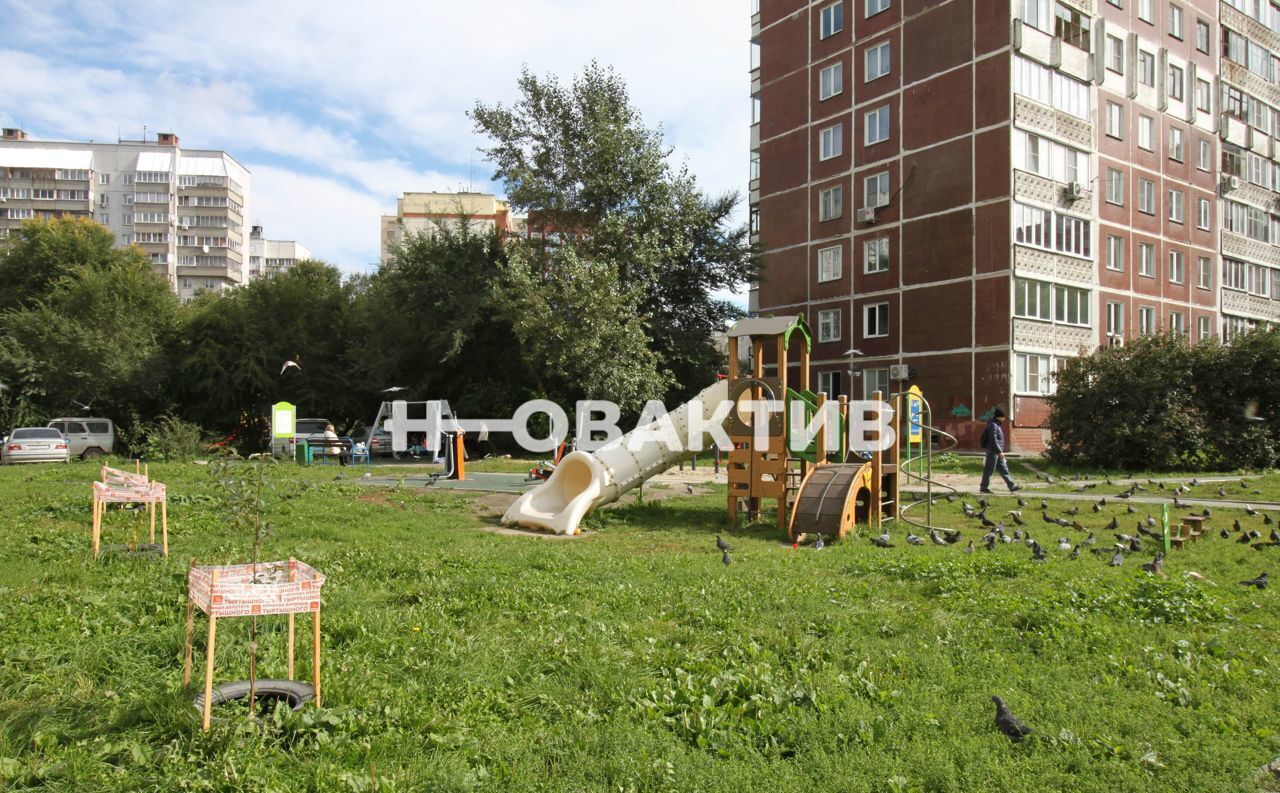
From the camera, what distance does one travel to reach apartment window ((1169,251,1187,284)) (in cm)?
4128

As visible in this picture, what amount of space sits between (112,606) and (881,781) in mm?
5478

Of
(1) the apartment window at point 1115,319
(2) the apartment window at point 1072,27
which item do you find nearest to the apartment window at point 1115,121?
(2) the apartment window at point 1072,27

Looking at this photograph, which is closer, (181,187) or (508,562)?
(508,562)

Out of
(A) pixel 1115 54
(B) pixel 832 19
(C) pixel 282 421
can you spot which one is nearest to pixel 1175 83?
(A) pixel 1115 54

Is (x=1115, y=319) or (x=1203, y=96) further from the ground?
(x=1203, y=96)

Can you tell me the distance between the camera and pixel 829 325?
41.4 meters

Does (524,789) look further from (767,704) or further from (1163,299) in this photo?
(1163,299)

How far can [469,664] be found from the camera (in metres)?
5.17

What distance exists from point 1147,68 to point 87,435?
4803 centimetres

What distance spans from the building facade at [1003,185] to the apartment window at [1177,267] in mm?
192

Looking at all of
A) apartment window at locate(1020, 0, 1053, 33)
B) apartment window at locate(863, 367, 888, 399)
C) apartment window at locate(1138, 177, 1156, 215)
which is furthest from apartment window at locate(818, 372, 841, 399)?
apartment window at locate(1020, 0, 1053, 33)

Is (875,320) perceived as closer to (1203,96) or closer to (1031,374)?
(1031,374)

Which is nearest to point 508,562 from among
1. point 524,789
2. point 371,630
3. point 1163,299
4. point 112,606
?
point 371,630

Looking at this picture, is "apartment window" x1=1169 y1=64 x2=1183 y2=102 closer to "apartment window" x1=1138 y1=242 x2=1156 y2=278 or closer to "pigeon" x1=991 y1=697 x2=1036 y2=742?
"apartment window" x1=1138 y1=242 x2=1156 y2=278
